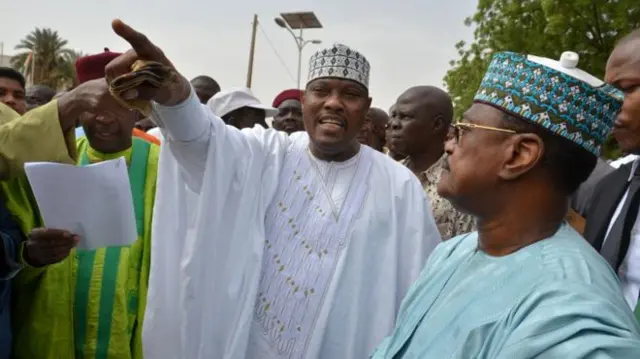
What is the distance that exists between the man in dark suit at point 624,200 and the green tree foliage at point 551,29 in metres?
11.9

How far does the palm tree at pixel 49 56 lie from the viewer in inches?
1991

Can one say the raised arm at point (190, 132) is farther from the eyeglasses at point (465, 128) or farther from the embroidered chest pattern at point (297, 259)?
the eyeglasses at point (465, 128)

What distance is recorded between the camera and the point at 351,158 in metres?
3.29

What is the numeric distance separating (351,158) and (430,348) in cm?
Result: 164

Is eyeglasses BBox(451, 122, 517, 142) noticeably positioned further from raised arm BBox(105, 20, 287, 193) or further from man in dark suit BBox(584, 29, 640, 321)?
raised arm BBox(105, 20, 287, 193)

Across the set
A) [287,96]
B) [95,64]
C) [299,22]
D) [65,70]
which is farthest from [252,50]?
[65,70]

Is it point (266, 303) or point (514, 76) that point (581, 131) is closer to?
point (514, 76)

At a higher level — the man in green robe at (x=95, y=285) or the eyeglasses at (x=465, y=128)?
the eyeglasses at (x=465, y=128)

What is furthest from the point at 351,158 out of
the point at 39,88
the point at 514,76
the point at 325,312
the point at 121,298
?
the point at 39,88

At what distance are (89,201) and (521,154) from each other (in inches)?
70.0

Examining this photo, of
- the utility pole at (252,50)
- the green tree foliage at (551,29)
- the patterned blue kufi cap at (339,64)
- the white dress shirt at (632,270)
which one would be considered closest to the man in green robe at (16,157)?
the patterned blue kufi cap at (339,64)

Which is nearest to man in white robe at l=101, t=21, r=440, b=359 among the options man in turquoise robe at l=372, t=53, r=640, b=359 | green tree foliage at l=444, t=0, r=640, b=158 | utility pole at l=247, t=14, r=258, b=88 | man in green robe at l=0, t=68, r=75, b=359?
man in green robe at l=0, t=68, r=75, b=359

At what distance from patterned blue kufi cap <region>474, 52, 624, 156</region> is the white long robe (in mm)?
1263

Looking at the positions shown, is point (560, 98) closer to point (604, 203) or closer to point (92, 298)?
point (604, 203)
